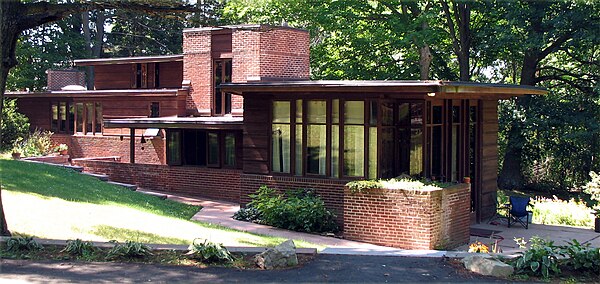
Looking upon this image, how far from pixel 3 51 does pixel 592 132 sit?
23540mm

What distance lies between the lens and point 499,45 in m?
29.8

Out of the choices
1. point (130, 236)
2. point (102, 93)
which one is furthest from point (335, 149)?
point (102, 93)

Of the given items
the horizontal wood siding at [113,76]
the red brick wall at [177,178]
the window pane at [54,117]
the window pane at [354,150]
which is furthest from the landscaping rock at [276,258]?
the window pane at [54,117]

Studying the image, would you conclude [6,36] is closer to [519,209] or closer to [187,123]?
[187,123]

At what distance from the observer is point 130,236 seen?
44.2 ft

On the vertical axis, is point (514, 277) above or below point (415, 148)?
below

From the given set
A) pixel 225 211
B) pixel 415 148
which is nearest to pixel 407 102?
pixel 415 148

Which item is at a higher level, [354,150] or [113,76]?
[113,76]

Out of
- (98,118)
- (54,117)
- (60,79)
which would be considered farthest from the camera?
(60,79)

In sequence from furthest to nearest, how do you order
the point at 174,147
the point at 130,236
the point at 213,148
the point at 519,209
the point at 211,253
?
the point at 174,147 → the point at 213,148 → the point at 519,209 → the point at 130,236 → the point at 211,253

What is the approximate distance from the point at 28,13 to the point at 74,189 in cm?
684

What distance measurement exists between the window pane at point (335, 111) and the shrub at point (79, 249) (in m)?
8.20

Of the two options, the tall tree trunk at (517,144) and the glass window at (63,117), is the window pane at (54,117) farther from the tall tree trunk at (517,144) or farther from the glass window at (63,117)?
the tall tree trunk at (517,144)

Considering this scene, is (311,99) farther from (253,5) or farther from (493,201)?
(253,5)
